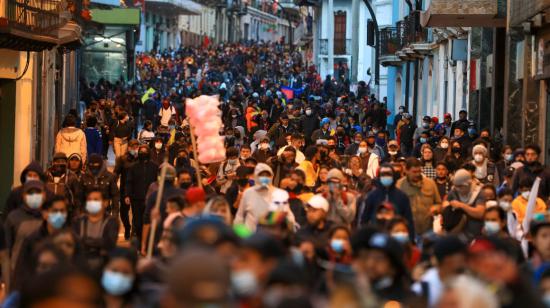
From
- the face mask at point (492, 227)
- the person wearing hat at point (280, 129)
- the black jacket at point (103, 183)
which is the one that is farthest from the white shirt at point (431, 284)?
the person wearing hat at point (280, 129)

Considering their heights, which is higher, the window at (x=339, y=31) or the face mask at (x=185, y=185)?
the window at (x=339, y=31)

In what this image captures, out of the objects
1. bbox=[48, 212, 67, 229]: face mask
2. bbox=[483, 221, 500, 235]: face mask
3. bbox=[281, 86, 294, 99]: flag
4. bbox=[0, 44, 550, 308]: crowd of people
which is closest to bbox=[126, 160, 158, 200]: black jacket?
bbox=[0, 44, 550, 308]: crowd of people

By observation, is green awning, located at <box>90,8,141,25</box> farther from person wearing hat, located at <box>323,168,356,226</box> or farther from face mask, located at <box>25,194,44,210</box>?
face mask, located at <box>25,194,44,210</box>

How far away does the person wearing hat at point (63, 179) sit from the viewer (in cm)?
2064

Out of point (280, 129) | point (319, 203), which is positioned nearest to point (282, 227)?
point (319, 203)

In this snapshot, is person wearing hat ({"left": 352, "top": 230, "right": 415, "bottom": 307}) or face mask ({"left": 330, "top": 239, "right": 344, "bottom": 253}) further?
face mask ({"left": 330, "top": 239, "right": 344, "bottom": 253})

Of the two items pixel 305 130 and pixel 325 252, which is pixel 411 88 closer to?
pixel 305 130

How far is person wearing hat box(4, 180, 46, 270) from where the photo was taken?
16.4 meters

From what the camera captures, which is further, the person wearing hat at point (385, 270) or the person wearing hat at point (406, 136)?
the person wearing hat at point (406, 136)

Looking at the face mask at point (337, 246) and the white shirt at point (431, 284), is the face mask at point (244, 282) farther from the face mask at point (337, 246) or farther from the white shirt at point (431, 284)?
the face mask at point (337, 246)

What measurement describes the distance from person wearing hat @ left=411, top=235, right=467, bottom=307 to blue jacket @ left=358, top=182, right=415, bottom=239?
18.1ft

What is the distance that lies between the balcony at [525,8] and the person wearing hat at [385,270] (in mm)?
16303

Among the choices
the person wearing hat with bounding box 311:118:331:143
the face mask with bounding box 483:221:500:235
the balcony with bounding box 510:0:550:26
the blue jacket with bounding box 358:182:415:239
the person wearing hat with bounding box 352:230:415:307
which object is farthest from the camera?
the person wearing hat with bounding box 311:118:331:143

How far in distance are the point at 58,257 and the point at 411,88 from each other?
1683 inches
